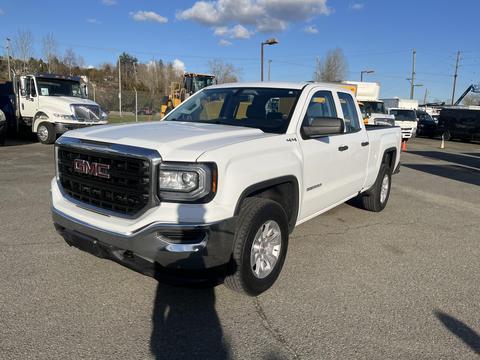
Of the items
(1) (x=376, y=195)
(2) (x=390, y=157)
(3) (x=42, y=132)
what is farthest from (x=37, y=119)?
(1) (x=376, y=195)

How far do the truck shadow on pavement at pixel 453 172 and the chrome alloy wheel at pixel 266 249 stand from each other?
27.7 ft

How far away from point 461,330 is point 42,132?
15.2m

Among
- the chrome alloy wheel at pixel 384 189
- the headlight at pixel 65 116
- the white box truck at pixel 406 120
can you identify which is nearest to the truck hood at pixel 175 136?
the chrome alloy wheel at pixel 384 189

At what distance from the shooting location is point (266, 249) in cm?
370

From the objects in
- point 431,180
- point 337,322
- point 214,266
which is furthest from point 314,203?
point 431,180

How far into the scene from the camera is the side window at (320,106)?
4453 mm

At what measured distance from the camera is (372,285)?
3.98 meters

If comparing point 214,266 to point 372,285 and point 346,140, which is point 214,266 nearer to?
point 372,285

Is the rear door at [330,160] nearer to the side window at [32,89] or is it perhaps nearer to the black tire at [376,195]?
the black tire at [376,195]

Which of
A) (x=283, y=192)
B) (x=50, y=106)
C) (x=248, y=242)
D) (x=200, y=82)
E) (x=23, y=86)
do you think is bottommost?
(x=248, y=242)

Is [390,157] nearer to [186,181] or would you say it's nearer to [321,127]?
[321,127]

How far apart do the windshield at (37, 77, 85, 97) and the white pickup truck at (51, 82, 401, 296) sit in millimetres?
12531

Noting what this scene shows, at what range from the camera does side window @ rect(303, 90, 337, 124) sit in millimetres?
4453

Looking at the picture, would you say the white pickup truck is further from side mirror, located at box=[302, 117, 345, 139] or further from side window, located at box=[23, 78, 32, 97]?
side window, located at box=[23, 78, 32, 97]
